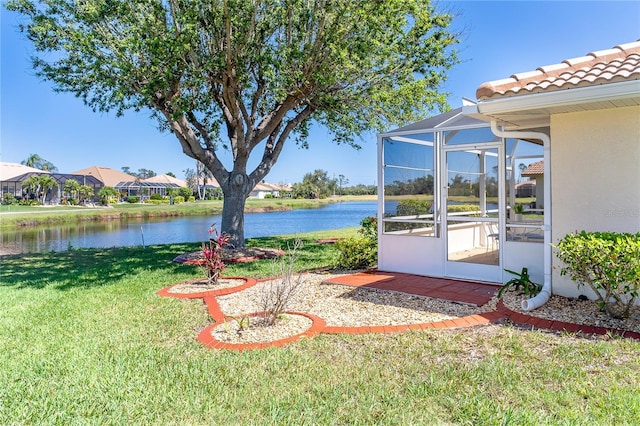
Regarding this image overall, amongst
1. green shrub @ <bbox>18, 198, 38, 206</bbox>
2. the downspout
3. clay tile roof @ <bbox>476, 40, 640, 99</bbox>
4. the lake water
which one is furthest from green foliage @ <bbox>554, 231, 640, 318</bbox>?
green shrub @ <bbox>18, 198, 38, 206</bbox>

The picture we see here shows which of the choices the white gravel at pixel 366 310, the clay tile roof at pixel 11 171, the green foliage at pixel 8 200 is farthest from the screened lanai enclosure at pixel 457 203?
the clay tile roof at pixel 11 171

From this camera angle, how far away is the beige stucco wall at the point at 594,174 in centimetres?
540

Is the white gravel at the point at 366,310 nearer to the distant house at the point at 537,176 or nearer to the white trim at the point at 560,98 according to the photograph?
the distant house at the point at 537,176

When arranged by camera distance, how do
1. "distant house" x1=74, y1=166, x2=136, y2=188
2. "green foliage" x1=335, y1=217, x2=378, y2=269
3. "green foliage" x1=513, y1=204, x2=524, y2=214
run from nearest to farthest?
"green foliage" x1=513, y1=204, x2=524, y2=214 → "green foliage" x1=335, y1=217, x2=378, y2=269 → "distant house" x1=74, y1=166, x2=136, y2=188

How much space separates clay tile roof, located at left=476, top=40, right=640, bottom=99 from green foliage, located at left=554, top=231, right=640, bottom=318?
1.88 m

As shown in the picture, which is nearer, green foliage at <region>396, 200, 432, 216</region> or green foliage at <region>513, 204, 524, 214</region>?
green foliage at <region>513, 204, 524, 214</region>

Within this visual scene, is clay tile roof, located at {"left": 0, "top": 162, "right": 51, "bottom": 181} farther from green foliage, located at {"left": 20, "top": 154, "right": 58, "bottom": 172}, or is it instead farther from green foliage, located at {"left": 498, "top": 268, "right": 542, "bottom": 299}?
green foliage, located at {"left": 498, "top": 268, "right": 542, "bottom": 299}

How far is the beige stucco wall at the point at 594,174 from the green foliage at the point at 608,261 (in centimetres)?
50

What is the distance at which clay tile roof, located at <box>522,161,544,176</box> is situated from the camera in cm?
660

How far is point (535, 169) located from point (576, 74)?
70.2 inches

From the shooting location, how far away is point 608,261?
4.66m

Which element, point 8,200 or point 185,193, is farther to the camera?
point 185,193

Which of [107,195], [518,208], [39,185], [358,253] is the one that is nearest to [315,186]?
[107,195]

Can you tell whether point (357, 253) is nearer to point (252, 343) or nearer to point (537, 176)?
point (537, 176)
